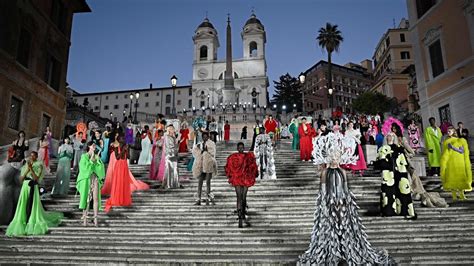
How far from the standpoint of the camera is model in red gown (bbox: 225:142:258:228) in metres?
7.92

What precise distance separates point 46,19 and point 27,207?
1930cm

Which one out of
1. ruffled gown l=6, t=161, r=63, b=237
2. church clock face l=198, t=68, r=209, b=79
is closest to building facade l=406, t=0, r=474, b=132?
ruffled gown l=6, t=161, r=63, b=237

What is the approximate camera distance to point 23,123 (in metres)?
19.9

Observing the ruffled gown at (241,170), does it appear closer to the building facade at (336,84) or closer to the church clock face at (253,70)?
the church clock face at (253,70)

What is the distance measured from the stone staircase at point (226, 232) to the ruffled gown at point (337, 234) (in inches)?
25.1

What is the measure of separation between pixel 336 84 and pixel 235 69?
28.5 metres

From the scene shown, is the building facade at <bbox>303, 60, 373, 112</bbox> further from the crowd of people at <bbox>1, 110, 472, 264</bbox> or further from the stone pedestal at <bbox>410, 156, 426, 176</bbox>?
the stone pedestal at <bbox>410, 156, 426, 176</bbox>

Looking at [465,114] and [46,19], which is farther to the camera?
[46,19]

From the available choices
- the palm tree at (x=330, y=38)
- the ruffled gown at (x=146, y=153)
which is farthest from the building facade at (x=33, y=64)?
the palm tree at (x=330, y=38)

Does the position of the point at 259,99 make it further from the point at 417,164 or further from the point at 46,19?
the point at 417,164

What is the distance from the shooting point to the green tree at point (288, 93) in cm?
8450

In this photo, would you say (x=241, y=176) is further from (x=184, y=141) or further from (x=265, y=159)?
(x=184, y=141)

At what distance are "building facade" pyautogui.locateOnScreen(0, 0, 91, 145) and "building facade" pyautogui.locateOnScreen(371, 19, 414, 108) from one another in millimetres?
44480

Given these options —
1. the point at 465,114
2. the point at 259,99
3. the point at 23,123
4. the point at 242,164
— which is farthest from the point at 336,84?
the point at 242,164
